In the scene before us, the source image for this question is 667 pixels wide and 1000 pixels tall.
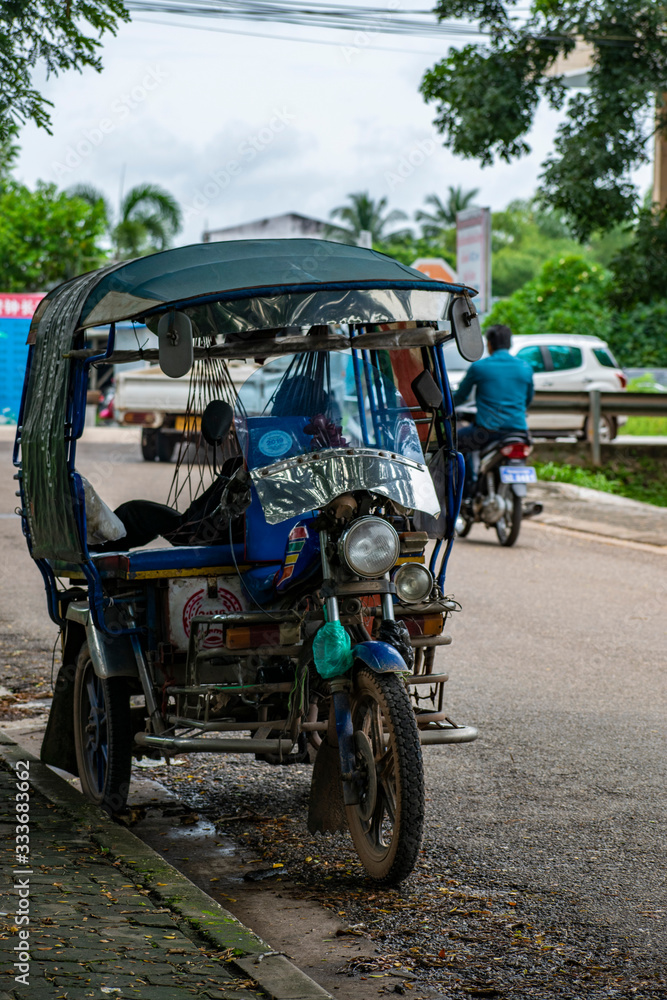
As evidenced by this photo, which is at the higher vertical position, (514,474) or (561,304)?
(561,304)

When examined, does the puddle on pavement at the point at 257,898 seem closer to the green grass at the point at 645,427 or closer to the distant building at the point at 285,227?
the green grass at the point at 645,427

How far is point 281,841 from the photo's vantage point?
186 inches

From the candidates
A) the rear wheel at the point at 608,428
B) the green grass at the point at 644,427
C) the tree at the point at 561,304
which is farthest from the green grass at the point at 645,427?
the tree at the point at 561,304

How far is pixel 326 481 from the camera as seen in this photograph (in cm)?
430

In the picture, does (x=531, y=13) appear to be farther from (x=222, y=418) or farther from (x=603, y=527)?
(x=222, y=418)

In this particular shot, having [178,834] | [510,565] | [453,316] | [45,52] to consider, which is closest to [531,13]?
[510,565]

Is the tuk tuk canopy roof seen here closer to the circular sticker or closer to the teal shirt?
the circular sticker

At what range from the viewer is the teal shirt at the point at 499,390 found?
40.1 ft

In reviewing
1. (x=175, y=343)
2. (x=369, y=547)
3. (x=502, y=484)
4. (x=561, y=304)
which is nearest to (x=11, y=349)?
(x=561, y=304)

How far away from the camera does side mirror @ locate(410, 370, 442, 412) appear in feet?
17.1

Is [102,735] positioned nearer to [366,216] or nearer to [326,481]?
[326,481]

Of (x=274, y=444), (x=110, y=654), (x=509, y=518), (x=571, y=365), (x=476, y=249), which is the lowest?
(x=110, y=654)

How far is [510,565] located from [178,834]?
7.06 metres

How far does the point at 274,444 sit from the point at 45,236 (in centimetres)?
3947
